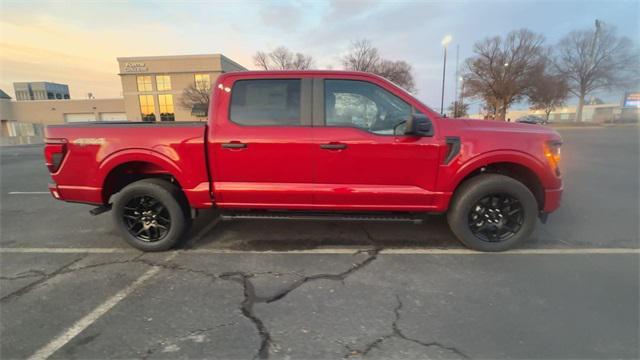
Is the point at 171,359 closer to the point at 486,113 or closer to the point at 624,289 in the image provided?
the point at 624,289

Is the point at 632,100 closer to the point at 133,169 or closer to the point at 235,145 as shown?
the point at 235,145

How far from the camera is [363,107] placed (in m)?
3.58

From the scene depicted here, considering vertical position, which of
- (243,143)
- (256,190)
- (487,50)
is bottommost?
(256,190)

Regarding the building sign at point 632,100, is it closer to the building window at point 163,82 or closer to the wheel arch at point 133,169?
the wheel arch at point 133,169

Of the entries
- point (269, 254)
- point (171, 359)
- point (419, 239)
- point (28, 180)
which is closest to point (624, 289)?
point (419, 239)

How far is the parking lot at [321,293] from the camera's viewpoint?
2.30m

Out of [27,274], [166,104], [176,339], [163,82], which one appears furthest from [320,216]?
[163,82]

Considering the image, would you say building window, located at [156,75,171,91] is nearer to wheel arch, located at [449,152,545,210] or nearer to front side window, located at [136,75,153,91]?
front side window, located at [136,75,153,91]

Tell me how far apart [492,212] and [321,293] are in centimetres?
221

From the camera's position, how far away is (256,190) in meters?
3.64

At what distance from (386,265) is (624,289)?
2136 millimetres

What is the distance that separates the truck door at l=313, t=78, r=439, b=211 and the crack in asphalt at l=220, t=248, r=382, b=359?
686mm

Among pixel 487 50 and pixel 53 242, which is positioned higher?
pixel 487 50

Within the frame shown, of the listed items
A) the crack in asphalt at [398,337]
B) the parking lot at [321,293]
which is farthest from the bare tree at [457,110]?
the crack in asphalt at [398,337]
